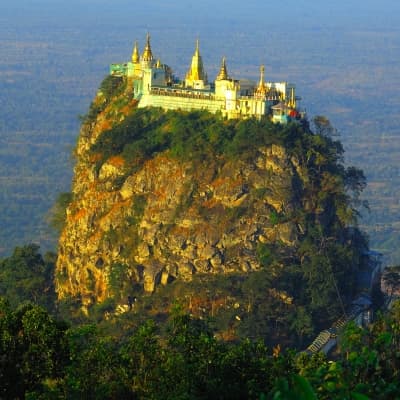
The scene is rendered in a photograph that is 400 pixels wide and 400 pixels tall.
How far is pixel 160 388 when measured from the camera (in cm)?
2291

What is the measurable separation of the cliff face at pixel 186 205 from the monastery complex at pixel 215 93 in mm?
430

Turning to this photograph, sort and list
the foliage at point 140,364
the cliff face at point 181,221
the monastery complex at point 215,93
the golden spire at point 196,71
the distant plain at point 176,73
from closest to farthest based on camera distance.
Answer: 1. the foliage at point 140,364
2. the cliff face at point 181,221
3. the monastery complex at point 215,93
4. the golden spire at point 196,71
5. the distant plain at point 176,73

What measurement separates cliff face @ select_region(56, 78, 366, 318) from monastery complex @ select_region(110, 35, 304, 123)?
43 cm

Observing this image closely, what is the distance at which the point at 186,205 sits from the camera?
41562 mm

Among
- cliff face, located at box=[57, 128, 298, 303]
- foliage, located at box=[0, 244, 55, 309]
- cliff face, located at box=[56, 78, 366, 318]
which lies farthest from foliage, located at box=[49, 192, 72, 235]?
cliff face, located at box=[57, 128, 298, 303]

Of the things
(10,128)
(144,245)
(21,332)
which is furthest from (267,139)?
(10,128)

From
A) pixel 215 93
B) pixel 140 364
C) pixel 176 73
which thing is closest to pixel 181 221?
pixel 215 93

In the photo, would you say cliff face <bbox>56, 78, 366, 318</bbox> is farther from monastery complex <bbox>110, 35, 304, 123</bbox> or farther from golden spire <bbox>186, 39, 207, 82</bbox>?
golden spire <bbox>186, 39, 207, 82</bbox>

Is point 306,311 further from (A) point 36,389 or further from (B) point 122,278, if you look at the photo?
(A) point 36,389

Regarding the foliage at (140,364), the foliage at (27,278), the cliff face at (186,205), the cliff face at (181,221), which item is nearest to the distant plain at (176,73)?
the foliage at (27,278)

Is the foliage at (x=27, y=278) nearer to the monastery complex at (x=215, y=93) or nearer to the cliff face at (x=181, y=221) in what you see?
the cliff face at (x=181, y=221)

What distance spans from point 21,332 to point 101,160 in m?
20.1

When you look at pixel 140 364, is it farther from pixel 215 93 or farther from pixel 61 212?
pixel 61 212

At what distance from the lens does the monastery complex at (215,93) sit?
4241 cm
